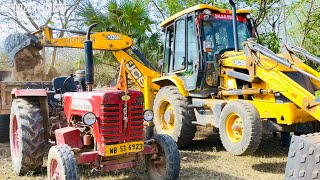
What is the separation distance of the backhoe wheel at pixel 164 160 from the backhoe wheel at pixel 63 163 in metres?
1.13

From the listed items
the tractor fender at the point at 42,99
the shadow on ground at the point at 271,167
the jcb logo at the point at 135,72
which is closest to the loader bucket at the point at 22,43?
the tractor fender at the point at 42,99

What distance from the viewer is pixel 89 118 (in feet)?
14.0

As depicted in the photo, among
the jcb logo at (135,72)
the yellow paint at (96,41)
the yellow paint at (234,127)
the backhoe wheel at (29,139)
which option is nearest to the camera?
the backhoe wheel at (29,139)

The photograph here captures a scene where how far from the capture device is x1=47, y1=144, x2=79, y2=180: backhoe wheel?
3.97 m

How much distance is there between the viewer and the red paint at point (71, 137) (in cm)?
462

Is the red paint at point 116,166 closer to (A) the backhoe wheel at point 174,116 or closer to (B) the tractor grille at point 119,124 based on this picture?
(B) the tractor grille at point 119,124

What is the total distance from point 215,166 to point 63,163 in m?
2.64

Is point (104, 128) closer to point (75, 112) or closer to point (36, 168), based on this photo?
point (75, 112)

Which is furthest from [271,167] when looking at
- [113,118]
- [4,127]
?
[4,127]

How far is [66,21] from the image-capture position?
20.0 metres

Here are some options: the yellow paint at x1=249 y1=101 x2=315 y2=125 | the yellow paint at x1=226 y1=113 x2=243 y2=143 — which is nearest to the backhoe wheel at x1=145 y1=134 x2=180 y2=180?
the yellow paint at x1=226 y1=113 x2=243 y2=143

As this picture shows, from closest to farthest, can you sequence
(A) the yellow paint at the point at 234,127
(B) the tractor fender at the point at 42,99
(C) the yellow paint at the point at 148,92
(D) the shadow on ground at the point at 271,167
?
(B) the tractor fender at the point at 42,99 < (D) the shadow on ground at the point at 271,167 < (A) the yellow paint at the point at 234,127 < (C) the yellow paint at the point at 148,92

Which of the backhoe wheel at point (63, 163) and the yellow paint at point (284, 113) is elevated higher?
the yellow paint at point (284, 113)

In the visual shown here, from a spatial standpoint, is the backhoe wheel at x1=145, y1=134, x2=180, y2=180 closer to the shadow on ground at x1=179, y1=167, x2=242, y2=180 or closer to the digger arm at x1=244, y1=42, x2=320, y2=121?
the shadow on ground at x1=179, y1=167, x2=242, y2=180
